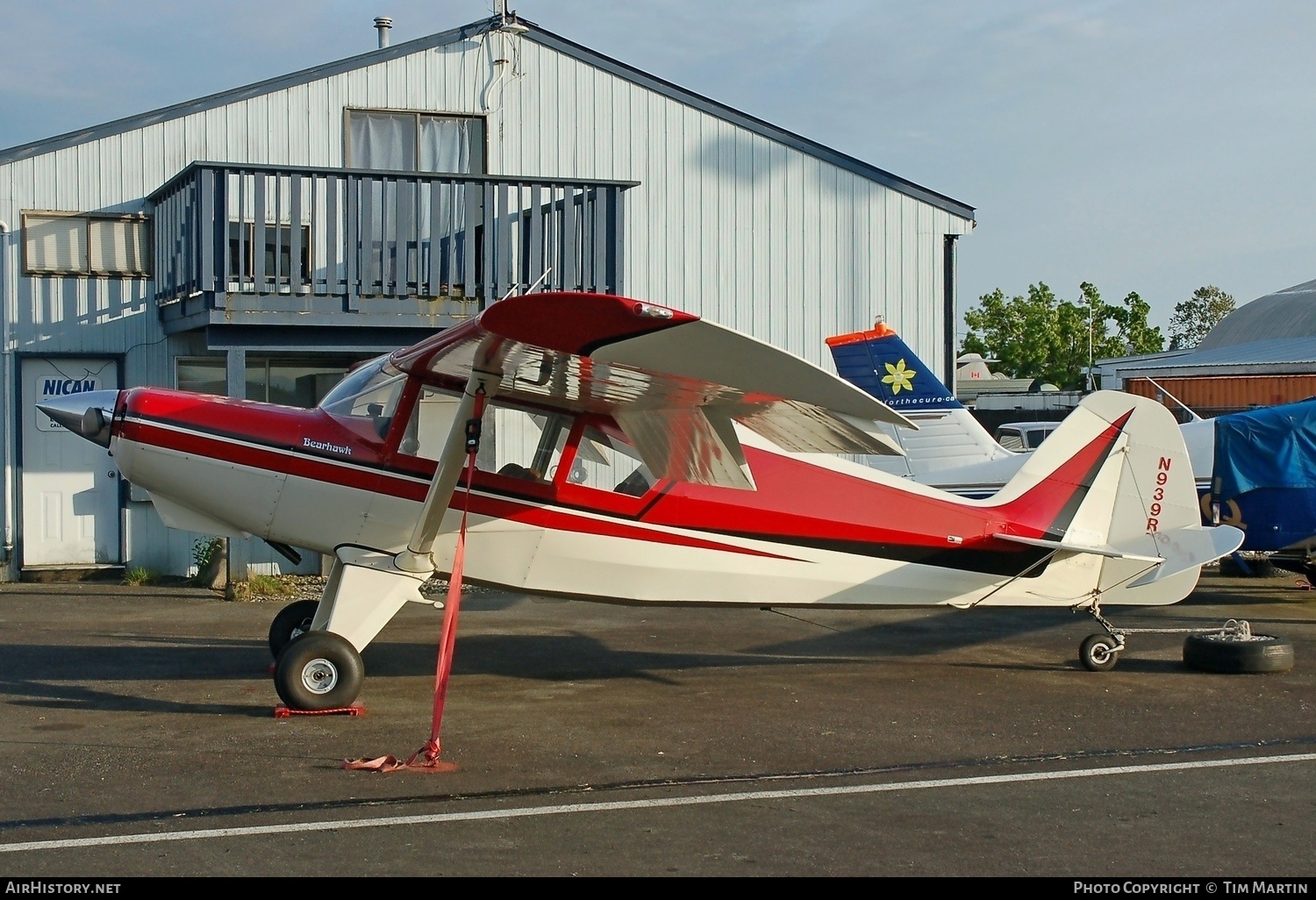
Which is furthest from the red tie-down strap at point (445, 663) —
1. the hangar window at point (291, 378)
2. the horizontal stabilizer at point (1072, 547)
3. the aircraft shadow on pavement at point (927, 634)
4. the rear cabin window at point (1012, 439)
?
the rear cabin window at point (1012, 439)

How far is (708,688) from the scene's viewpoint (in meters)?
8.62

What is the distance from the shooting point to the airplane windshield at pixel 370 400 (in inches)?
320

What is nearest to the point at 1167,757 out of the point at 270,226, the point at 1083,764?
the point at 1083,764

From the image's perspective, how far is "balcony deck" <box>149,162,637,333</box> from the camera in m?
12.7

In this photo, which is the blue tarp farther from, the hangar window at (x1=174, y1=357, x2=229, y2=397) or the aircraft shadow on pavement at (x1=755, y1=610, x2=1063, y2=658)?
the hangar window at (x1=174, y1=357, x2=229, y2=397)

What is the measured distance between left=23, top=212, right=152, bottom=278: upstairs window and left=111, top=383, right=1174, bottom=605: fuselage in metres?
6.88

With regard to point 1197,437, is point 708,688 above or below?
below

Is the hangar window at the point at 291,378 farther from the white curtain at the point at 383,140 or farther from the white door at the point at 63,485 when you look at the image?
the white curtain at the point at 383,140

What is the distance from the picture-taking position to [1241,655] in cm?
911

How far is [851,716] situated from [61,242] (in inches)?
Answer: 421

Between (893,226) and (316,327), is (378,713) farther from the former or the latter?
(893,226)

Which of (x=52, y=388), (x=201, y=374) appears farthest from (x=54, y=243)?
(x=201, y=374)

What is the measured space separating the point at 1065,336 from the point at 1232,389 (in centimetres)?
4338

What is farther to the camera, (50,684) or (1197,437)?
(1197,437)
